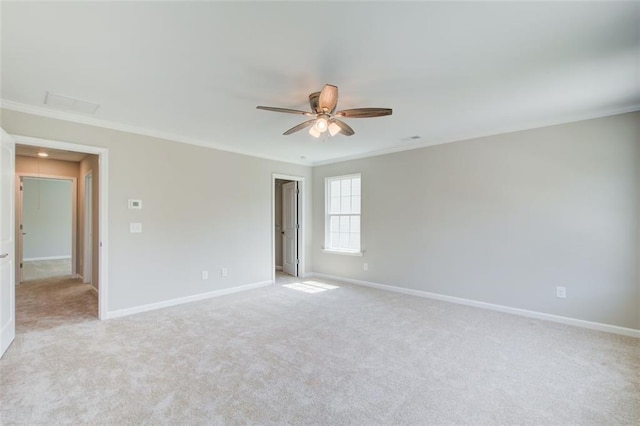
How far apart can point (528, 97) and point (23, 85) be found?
4.82 metres

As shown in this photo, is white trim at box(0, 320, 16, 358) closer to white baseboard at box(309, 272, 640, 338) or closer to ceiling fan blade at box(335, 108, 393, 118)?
ceiling fan blade at box(335, 108, 393, 118)

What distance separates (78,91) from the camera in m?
2.84

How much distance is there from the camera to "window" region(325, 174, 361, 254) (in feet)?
19.1

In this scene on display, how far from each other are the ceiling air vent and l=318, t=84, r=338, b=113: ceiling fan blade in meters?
2.50

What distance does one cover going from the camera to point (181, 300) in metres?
4.38

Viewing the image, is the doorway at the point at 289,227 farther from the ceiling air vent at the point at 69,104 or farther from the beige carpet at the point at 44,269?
the beige carpet at the point at 44,269

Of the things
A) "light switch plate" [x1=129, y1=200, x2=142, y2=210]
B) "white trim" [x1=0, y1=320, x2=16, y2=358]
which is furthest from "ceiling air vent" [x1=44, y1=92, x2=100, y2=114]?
"white trim" [x1=0, y1=320, x2=16, y2=358]

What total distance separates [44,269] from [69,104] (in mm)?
6069

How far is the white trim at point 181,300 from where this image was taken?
3.79 metres

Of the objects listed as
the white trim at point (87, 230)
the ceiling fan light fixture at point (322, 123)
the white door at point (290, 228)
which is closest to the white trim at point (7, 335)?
the white trim at point (87, 230)

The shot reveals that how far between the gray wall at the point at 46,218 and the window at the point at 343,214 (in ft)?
25.7

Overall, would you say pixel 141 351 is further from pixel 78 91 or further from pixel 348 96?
pixel 348 96

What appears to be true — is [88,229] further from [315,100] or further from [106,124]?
[315,100]

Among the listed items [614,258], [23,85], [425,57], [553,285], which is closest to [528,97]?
[425,57]
